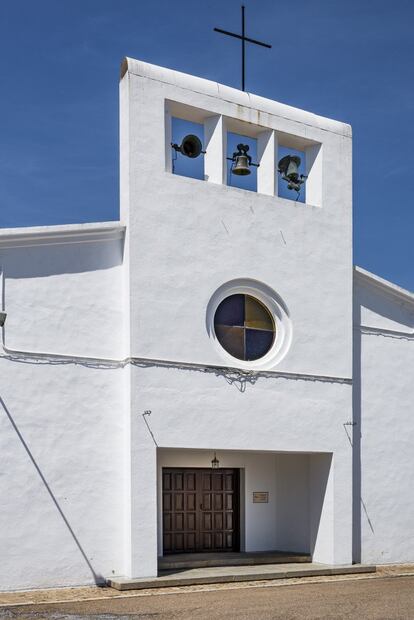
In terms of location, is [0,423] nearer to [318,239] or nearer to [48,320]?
[48,320]

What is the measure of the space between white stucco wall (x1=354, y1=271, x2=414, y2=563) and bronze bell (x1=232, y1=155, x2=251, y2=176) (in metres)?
3.35

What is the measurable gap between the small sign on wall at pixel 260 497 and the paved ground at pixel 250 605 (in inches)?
130

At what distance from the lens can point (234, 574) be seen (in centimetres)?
1546

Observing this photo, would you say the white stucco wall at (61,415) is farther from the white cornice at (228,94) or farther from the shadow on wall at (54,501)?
the white cornice at (228,94)

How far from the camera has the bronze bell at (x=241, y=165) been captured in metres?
17.0

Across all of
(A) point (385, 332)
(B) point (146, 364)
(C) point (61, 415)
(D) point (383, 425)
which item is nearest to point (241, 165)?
(B) point (146, 364)

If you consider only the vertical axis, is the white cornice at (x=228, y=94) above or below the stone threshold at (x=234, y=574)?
above

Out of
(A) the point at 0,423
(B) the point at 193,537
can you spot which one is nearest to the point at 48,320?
(A) the point at 0,423

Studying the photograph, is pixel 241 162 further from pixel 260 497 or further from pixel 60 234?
pixel 260 497

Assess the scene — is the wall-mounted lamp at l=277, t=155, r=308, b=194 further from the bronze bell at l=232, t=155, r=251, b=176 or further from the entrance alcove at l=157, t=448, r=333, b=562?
the entrance alcove at l=157, t=448, r=333, b=562

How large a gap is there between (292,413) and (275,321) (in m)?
1.79

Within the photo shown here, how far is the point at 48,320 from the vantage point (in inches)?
586

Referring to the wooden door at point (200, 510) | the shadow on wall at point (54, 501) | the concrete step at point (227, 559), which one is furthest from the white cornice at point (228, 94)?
the concrete step at point (227, 559)

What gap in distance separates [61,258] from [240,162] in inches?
161
